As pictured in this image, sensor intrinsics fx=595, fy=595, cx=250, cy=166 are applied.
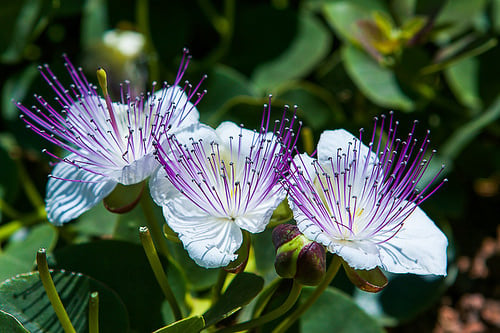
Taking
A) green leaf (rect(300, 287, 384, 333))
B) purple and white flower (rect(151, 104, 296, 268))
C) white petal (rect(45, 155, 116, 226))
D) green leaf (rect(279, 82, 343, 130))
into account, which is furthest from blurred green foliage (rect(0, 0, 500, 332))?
purple and white flower (rect(151, 104, 296, 268))

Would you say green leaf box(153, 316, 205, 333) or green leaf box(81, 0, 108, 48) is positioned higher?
green leaf box(81, 0, 108, 48)

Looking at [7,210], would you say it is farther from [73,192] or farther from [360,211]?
[360,211]

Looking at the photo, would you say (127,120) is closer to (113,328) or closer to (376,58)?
(113,328)

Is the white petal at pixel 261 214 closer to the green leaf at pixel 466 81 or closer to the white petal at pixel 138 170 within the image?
the white petal at pixel 138 170

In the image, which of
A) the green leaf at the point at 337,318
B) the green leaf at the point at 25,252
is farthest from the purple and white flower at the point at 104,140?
the green leaf at the point at 337,318

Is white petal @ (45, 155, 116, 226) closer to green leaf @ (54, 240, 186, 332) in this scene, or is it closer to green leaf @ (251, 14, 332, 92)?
green leaf @ (54, 240, 186, 332)

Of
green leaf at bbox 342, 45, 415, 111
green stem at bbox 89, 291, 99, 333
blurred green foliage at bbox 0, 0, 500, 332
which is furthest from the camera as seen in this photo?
green leaf at bbox 342, 45, 415, 111
